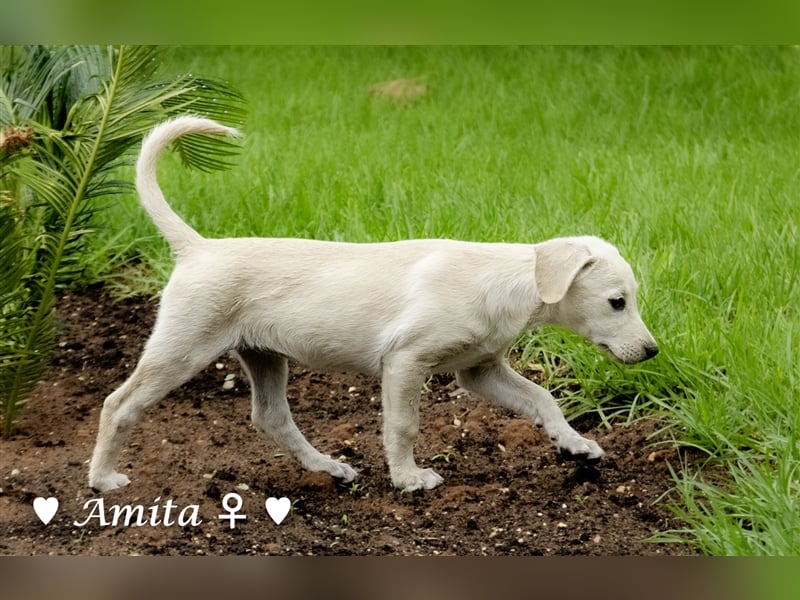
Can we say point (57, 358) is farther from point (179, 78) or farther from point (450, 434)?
point (450, 434)

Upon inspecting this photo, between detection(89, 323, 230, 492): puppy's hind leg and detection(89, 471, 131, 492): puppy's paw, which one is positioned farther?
detection(89, 471, 131, 492): puppy's paw

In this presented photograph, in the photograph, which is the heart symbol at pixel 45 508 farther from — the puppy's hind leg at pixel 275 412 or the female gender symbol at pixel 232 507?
the puppy's hind leg at pixel 275 412

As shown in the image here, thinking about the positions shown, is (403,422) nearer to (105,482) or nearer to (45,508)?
(105,482)

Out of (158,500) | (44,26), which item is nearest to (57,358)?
(158,500)

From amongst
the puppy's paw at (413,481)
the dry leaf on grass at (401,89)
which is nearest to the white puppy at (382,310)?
the puppy's paw at (413,481)

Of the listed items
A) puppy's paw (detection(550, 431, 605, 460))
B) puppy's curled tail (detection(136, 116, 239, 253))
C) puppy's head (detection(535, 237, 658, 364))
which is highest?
puppy's curled tail (detection(136, 116, 239, 253))

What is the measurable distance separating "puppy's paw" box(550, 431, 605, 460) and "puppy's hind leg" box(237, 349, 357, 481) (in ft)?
2.33

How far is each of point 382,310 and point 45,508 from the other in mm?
1265

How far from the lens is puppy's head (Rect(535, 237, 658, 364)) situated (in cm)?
360

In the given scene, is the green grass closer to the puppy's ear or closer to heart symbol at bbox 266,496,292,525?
the puppy's ear

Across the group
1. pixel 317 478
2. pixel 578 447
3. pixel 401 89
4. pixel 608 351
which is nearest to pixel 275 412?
pixel 317 478

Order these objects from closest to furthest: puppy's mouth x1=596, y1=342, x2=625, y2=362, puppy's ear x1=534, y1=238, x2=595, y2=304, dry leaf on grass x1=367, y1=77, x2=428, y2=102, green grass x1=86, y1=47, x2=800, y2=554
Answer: puppy's ear x1=534, y1=238, x2=595, y2=304 < puppy's mouth x1=596, y1=342, x2=625, y2=362 < green grass x1=86, y1=47, x2=800, y2=554 < dry leaf on grass x1=367, y1=77, x2=428, y2=102

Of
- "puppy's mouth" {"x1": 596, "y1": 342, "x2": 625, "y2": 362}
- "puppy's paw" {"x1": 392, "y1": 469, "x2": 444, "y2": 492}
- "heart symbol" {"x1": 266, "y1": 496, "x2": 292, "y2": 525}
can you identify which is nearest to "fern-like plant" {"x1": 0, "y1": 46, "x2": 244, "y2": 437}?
"heart symbol" {"x1": 266, "y1": 496, "x2": 292, "y2": 525}

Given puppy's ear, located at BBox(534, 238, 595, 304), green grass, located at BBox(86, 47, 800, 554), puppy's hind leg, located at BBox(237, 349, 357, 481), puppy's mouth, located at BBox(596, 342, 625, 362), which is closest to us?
puppy's ear, located at BBox(534, 238, 595, 304)
